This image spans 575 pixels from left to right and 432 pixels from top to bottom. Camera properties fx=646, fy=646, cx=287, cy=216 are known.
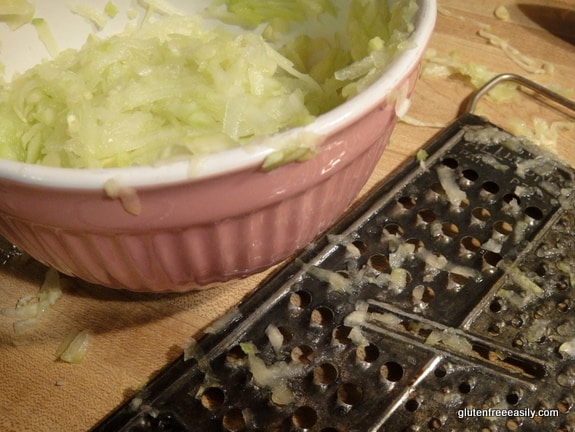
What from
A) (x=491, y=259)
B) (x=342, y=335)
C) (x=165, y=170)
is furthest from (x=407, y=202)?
(x=165, y=170)

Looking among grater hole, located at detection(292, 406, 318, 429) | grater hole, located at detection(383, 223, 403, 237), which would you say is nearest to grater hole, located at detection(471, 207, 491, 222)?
grater hole, located at detection(383, 223, 403, 237)

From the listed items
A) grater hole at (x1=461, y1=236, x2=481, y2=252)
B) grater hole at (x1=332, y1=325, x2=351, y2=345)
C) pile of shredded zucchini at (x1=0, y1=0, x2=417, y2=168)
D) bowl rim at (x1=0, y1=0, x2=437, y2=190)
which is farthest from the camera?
grater hole at (x1=461, y1=236, x2=481, y2=252)

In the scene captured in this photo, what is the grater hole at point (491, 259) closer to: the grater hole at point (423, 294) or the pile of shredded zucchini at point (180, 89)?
the grater hole at point (423, 294)

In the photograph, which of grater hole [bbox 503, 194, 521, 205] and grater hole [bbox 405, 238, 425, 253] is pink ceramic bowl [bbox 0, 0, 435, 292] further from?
grater hole [bbox 503, 194, 521, 205]

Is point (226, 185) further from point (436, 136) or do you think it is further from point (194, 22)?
point (436, 136)

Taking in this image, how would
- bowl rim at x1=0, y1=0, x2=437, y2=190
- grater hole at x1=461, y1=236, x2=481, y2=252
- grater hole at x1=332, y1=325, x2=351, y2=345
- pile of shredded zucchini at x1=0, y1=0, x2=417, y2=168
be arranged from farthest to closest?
grater hole at x1=461, y1=236, x2=481, y2=252 < grater hole at x1=332, y1=325, x2=351, y2=345 < pile of shredded zucchini at x1=0, y1=0, x2=417, y2=168 < bowl rim at x1=0, y1=0, x2=437, y2=190

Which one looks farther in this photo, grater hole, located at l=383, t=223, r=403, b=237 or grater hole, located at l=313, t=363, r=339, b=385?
grater hole, located at l=383, t=223, r=403, b=237
